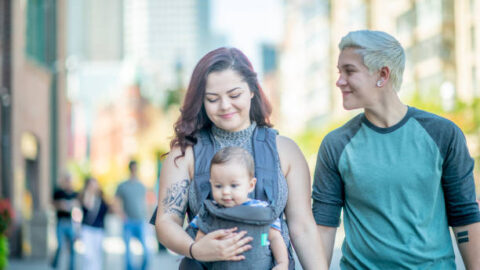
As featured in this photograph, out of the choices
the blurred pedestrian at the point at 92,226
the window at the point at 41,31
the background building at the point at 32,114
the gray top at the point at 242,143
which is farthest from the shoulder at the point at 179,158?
the window at the point at 41,31

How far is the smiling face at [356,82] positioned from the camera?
3.80 metres

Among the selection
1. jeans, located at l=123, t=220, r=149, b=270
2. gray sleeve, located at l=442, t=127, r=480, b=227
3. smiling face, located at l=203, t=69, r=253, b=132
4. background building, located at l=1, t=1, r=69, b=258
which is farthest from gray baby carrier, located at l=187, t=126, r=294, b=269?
background building, located at l=1, t=1, r=69, b=258

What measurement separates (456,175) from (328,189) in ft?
2.17

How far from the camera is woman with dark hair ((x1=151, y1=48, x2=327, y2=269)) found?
11.2ft

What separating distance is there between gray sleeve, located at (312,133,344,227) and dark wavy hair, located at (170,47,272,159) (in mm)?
449

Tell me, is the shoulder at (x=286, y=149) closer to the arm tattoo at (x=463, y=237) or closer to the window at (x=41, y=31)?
the arm tattoo at (x=463, y=237)

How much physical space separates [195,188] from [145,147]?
285ft

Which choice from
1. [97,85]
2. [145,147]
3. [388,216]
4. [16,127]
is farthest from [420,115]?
[97,85]

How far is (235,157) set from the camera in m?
3.16

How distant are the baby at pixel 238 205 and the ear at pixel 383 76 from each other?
3.19 feet

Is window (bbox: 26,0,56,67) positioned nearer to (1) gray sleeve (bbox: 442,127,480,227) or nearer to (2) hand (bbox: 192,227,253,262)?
(1) gray sleeve (bbox: 442,127,480,227)

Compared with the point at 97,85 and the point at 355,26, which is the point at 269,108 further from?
the point at 97,85

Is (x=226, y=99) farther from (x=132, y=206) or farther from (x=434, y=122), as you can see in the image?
(x=132, y=206)

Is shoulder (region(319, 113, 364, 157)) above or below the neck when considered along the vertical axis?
below
